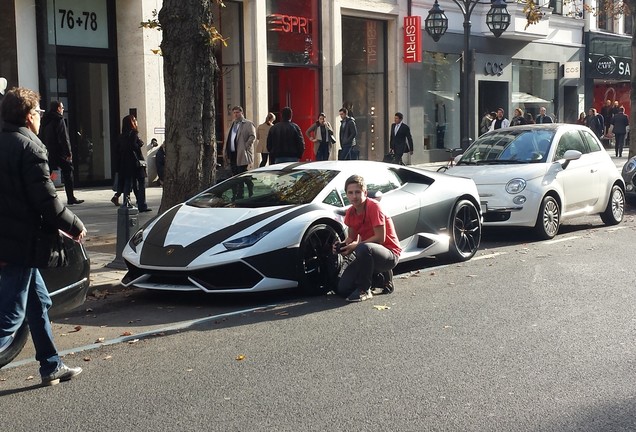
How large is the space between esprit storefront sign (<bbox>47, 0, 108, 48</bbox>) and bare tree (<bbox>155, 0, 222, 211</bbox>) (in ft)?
28.1

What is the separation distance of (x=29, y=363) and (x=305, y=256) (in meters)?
2.98

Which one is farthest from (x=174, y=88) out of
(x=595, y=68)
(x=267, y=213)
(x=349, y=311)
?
(x=595, y=68)

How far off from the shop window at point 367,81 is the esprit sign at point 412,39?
0.73 m

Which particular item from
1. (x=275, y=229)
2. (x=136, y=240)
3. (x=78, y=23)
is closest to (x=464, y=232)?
(x=275, y=229)

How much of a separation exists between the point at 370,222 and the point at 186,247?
1765mm

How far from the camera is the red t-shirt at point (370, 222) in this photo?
28.0 ft

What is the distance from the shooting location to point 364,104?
27.8m

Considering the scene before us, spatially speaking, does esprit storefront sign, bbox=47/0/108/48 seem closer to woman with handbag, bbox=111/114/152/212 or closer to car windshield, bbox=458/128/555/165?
woman with handbag, bbox=111/114/152/212

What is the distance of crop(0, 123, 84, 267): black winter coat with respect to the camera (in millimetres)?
5469

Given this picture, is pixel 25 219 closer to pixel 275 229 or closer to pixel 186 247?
pixel 186 247

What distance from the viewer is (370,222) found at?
28.0 feet

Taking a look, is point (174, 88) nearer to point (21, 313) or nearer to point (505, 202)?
point (505, 202)

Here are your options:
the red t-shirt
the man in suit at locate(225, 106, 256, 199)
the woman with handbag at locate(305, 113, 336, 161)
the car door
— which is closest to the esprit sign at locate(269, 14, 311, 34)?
→ the woman with handbag at locate(305, 113, 336, 161)

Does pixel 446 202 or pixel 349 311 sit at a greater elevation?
pixel 446 202
